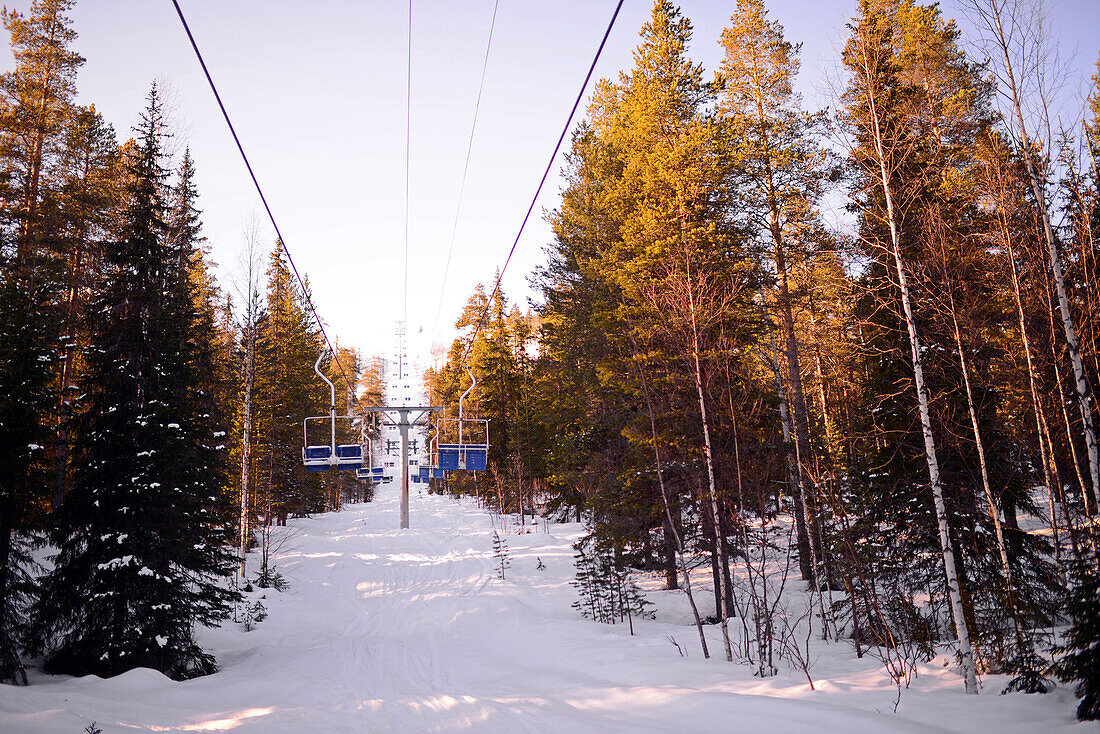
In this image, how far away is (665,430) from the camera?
14406 mm

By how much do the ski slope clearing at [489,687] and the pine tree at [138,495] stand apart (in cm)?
108

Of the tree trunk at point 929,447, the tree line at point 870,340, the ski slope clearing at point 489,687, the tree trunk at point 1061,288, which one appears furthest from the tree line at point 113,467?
the tree trunk at point 1061,288

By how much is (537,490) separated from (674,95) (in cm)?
3258

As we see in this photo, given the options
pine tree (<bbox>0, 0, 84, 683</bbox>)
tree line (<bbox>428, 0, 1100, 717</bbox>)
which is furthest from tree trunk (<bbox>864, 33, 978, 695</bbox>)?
pine tree (<bbox>0, 0, 84, 683</bbox>)

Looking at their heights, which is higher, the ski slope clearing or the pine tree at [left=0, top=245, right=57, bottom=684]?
the pine tree at [left=0, top=245, right=57, bottom=684]

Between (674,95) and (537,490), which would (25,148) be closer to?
(674,95)

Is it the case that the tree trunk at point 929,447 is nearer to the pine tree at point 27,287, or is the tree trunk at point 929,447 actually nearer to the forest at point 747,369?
the forest at point 747,369

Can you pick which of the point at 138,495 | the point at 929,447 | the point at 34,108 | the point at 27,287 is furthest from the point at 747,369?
the point at 34,108

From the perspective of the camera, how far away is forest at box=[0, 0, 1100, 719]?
1081cm

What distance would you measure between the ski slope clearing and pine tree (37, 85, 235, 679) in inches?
42.3

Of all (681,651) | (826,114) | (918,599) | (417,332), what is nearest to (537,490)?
(417,332)

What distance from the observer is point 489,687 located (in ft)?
32.6

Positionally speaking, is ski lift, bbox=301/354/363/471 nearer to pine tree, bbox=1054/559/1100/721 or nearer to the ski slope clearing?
the ski slope clearing

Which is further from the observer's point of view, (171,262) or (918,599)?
(918,599)
